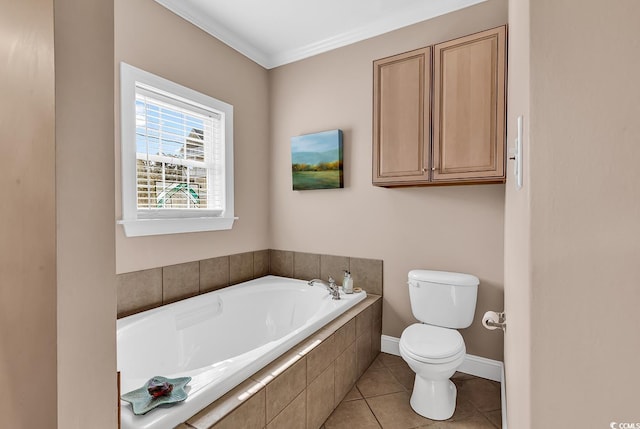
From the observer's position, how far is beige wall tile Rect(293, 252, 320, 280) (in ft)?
9.30

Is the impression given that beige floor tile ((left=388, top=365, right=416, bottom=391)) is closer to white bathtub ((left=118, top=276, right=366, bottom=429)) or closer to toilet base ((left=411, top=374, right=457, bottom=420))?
toilet base ((left=411, top=374, right=457, bottom=420))

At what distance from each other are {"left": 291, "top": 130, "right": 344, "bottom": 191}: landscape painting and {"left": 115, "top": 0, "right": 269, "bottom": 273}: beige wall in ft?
1.37

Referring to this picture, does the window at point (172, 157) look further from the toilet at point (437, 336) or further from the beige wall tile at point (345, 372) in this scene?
the toilet at point (437, 336)

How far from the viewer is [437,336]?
187 centimetres

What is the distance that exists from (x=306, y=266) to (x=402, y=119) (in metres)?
1.61

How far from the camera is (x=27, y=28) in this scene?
1.95 ft

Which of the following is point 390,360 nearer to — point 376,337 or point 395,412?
point 376,337

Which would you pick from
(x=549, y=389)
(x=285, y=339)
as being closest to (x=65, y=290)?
(x=549, y=389)

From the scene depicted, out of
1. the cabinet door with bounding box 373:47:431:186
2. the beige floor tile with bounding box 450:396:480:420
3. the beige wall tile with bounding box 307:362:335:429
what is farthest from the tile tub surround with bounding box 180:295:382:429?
the cabinet door with bounding box 373:47:431:186

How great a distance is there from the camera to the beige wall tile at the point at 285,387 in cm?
127

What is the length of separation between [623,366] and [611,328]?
58 millimetres

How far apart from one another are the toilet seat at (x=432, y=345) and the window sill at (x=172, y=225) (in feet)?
5.68

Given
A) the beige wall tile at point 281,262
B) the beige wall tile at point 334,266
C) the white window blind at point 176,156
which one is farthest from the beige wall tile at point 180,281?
the beige wall tile at point 334,266

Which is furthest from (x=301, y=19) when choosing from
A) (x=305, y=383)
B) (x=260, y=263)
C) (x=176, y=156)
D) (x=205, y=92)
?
(x=305, y=383)
